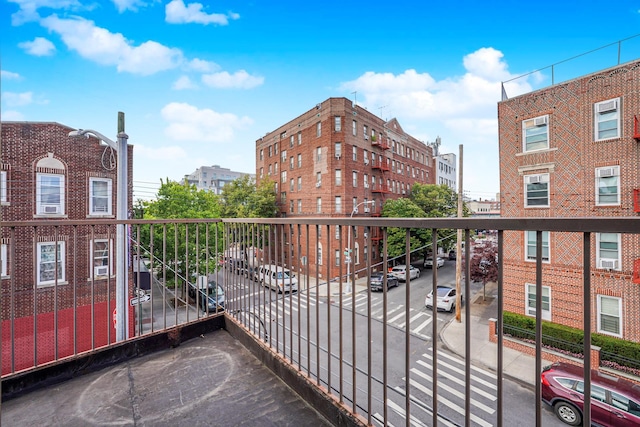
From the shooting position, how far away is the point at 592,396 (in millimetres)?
1238

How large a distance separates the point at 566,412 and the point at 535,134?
26.6 ft

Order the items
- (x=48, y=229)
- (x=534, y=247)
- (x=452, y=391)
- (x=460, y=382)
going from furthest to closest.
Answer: (x=48, y=229)
(x=460, y=382)
(x=452, y=391)
(x=534, y=247)

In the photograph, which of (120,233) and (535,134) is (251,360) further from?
(535,134)

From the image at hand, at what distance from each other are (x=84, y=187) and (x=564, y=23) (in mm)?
17588

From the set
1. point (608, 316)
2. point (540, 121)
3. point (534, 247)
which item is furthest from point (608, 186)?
point (534, 247)

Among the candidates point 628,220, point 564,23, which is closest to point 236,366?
point 628,220

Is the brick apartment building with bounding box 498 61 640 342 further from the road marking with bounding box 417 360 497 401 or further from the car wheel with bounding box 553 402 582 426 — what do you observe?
the car wheel with bounding box 553 402 582 426

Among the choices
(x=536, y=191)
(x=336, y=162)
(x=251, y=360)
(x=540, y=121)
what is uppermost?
(x=336, y=162)

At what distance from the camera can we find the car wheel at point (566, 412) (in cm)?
146

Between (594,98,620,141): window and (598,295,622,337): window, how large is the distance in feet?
12.4

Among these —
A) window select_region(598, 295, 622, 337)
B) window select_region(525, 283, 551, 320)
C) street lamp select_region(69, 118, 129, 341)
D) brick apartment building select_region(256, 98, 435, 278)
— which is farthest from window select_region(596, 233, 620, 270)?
brick apartment building select_region(256, 98, 435, 278)

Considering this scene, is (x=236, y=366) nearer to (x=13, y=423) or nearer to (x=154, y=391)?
(x=154, y=391)

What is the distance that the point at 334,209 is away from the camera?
58.1 feet

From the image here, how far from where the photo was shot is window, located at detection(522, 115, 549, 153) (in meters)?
7.54
